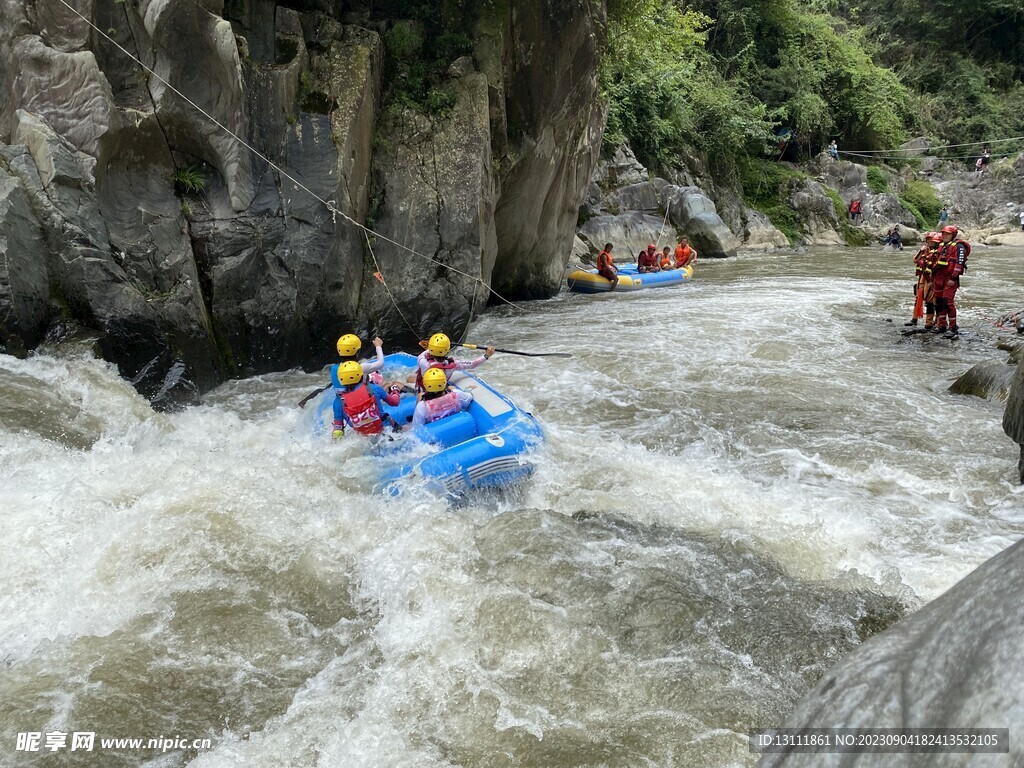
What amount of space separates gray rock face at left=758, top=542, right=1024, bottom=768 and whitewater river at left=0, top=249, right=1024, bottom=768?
53.3 inches

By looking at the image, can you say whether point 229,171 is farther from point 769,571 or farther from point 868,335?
point 868,335

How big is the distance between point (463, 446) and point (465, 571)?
47.5 inches

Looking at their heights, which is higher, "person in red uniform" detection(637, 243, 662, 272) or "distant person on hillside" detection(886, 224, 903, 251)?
"distant person on hillside" detection(886, 224, 903, 251)

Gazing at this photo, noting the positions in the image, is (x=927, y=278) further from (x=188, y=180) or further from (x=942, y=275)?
(x=188, y=180)

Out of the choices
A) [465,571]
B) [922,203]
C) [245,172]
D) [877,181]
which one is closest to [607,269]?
[245,172]

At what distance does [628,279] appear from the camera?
1568cm

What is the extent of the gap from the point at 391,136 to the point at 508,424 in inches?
196

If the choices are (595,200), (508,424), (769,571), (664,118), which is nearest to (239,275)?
(508,424)

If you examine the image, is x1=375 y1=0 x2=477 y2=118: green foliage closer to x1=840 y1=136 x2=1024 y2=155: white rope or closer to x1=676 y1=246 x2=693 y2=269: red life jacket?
x1=676 y1=246 x2=693 y2=269: red life jacket

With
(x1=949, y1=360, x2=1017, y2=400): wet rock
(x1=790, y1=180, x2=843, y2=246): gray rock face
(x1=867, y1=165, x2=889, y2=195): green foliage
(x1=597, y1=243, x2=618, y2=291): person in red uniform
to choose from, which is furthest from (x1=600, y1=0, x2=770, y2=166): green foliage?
(x1=949, y1=360, x2=1017, y2=400): wet rock

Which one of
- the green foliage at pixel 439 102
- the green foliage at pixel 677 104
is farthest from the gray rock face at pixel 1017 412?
the green foliage at pixel 677 104

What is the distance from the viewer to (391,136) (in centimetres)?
927

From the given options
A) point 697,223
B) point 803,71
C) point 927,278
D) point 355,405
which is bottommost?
point 355,405

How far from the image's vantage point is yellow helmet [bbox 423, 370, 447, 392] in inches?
233
